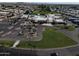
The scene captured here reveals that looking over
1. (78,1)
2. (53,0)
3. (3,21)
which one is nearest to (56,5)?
(53,0)

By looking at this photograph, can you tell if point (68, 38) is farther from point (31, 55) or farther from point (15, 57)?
point (15, 57)

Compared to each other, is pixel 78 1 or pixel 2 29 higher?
pixel 78 1

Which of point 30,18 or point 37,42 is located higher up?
point 30,18

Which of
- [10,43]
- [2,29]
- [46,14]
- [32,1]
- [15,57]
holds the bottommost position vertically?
[15,57]

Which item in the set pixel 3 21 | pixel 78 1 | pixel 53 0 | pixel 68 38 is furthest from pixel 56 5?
pixel 3 21

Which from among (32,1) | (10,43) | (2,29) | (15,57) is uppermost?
(32,1)

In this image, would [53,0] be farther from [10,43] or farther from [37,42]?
[10,43]
